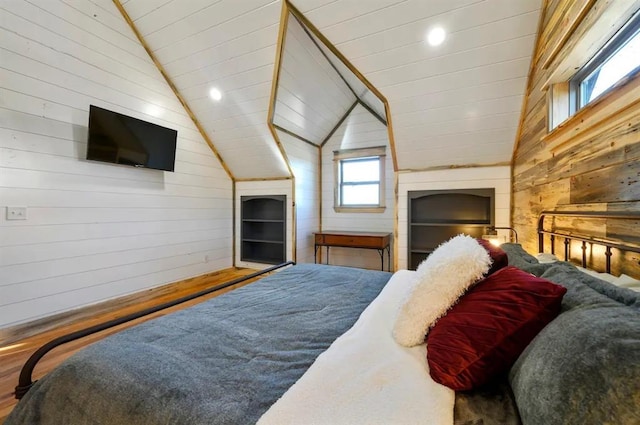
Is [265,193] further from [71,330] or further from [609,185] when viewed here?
[609,185]

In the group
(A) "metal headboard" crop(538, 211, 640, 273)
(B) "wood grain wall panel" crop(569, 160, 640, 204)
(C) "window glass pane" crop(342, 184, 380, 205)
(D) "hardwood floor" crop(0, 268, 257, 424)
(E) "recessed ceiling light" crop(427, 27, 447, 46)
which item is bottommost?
(D) "hardwood floor" crop(0, 268, 257, 424)

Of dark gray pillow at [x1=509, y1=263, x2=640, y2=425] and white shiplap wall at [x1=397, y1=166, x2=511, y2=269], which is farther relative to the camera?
white shiplap wall at [x1=397, y1=166, x2=511, y2=269]

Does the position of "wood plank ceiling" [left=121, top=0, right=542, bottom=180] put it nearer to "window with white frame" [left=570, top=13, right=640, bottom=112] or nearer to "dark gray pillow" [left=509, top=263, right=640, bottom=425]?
"window with white frame" [left=570, top=13, right=640, bottom=112]

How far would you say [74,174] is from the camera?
9.04 feet

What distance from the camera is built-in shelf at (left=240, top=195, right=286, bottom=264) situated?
480 cm

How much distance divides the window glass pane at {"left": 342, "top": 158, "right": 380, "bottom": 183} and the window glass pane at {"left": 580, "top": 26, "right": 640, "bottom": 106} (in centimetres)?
295

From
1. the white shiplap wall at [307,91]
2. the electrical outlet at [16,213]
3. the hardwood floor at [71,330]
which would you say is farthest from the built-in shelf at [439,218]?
the electrical outlet at [16,213]

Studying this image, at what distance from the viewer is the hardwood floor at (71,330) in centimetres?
182

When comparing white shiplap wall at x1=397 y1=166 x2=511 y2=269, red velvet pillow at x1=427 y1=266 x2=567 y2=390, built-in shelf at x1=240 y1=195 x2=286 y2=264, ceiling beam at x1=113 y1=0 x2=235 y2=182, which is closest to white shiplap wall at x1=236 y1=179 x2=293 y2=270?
built-in shelf at x1=240 y1=195 x2=286 y2=264

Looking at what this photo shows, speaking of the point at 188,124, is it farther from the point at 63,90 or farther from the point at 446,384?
the point at 446,384

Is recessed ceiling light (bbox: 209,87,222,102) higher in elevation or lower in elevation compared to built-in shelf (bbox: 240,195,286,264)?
higher

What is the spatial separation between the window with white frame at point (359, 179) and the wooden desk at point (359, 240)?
1.94 ft

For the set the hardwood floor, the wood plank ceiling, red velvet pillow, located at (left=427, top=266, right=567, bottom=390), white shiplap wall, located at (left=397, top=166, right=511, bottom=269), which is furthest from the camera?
white shiplap wall, located at (left=397, top=166, right=511, bottom=269)

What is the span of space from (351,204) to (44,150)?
390cm
